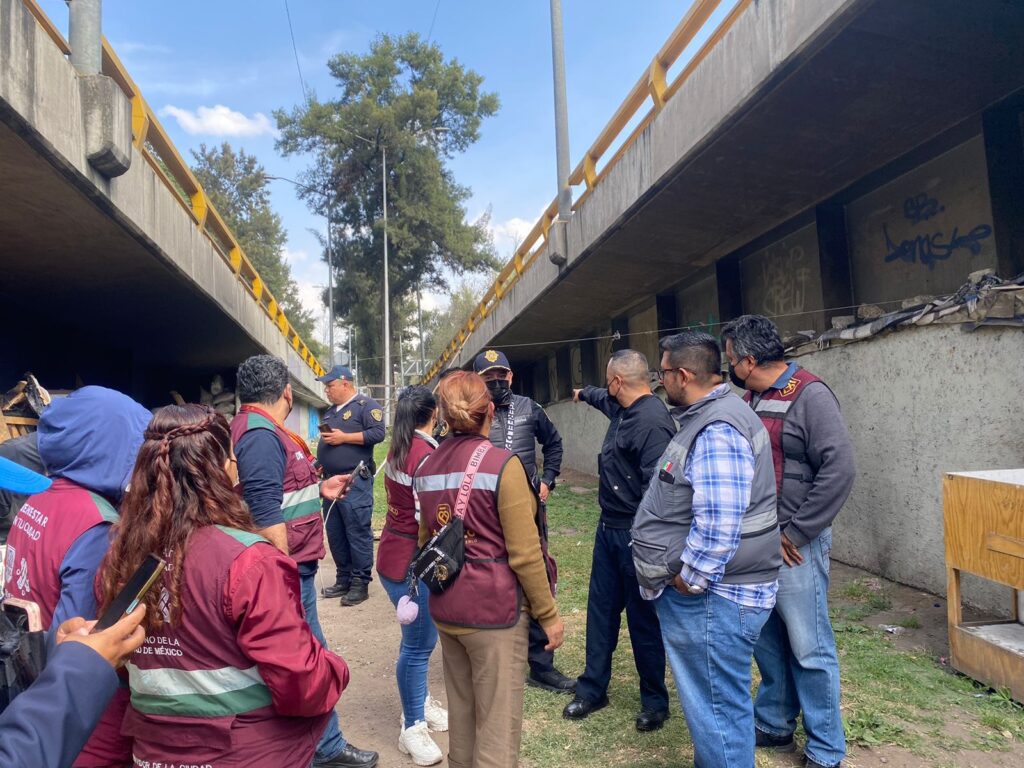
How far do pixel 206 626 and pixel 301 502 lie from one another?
5.84ft

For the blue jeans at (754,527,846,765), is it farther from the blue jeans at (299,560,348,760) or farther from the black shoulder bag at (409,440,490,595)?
the blue jeans at (299,560,348,760)

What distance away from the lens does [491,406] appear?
261cm

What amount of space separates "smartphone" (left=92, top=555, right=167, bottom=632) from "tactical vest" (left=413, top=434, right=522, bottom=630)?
109 cm

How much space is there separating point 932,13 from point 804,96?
98 cm

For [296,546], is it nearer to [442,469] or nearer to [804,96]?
[442,469]

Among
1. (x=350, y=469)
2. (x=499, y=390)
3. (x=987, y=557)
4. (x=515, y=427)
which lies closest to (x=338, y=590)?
(x=350, y=469)

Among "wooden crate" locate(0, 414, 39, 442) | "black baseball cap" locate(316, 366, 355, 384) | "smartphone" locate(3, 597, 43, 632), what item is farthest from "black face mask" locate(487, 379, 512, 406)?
"wooden crate" locate(0, 414, 39, 442)

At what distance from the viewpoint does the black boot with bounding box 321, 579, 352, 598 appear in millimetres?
6246

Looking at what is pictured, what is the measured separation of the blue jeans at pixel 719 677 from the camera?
2.38 m

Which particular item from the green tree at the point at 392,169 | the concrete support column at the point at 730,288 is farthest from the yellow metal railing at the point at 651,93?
the green tree at the point at 392,169

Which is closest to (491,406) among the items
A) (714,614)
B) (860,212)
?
(714,614)

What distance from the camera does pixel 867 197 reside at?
21.9ft

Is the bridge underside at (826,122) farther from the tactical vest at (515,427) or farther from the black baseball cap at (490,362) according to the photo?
the tactical vest at (515,427)

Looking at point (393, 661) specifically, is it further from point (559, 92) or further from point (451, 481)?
point (559, 92)
